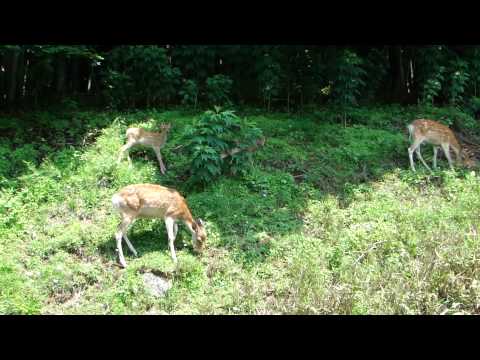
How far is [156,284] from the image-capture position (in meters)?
6.21

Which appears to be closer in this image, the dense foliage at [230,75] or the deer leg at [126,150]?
the deer leg at [126,150]

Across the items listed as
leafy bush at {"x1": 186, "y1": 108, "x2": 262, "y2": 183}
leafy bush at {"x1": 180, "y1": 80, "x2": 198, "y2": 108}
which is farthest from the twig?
leafy bush at {"x1": 180, "y1": 80, "x2": 198, "y2": 108}

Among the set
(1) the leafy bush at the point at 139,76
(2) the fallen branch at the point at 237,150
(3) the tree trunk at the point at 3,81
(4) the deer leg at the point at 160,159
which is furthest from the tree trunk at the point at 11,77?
(2) the fallen branch at the point at 237,150

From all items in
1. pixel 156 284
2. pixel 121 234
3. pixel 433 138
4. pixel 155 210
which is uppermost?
pixel 433 138

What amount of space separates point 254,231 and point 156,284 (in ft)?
6.26

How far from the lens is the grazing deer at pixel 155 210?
6.73 metres

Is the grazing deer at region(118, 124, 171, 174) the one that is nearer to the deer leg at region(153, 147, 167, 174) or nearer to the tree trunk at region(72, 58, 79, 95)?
the deer leg at region(153, 147, 167, 174)

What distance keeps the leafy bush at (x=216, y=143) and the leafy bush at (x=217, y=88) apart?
130 inches

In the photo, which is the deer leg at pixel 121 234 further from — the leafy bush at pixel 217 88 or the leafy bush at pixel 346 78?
the leafy bush at pixel 346 78

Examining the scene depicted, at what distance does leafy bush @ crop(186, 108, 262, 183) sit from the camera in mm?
8305

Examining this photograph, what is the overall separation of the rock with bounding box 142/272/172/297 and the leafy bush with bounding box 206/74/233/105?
6.77 metres

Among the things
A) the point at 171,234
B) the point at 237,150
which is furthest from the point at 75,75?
the point at 171,234

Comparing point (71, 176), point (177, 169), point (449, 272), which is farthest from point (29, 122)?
point (449, 272)

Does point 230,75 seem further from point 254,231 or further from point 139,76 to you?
point 254,231
